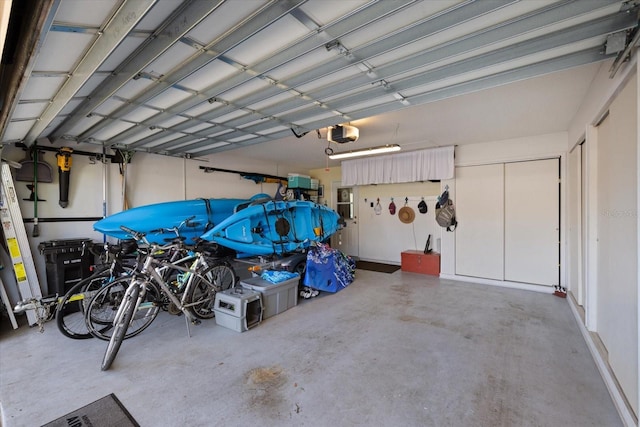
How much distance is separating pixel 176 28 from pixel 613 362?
159 inches

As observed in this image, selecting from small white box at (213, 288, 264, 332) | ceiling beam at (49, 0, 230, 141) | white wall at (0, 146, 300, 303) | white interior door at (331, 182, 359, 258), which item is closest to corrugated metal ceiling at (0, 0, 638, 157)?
ceiling beam at (49, 0, 230, 141)

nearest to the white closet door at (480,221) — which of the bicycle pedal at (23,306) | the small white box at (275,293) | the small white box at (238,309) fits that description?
the small white box at (275,293)

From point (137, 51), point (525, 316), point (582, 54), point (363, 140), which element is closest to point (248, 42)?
point (137, 51)

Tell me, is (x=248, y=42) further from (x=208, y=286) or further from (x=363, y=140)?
(x=363, y=140)

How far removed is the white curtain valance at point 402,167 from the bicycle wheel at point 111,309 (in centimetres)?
505

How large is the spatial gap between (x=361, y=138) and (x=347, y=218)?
130 inches

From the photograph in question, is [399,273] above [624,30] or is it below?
below

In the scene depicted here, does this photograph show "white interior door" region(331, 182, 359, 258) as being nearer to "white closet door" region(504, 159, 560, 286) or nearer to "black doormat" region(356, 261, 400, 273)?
"black doormat" region(356, 261, 400, 273)

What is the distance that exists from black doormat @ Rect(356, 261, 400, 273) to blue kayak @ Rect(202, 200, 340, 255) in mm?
1654

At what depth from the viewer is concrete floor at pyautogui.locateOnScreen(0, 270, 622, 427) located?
193 centimetres

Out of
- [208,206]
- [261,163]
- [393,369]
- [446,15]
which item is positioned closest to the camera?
[446,15]

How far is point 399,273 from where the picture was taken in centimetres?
604

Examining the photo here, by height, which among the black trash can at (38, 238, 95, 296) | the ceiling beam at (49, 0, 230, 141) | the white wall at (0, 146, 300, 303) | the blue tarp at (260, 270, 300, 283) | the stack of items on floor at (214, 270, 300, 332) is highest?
the ceiling beam at (49, 0, 230, 141)

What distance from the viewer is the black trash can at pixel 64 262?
11.9ft
